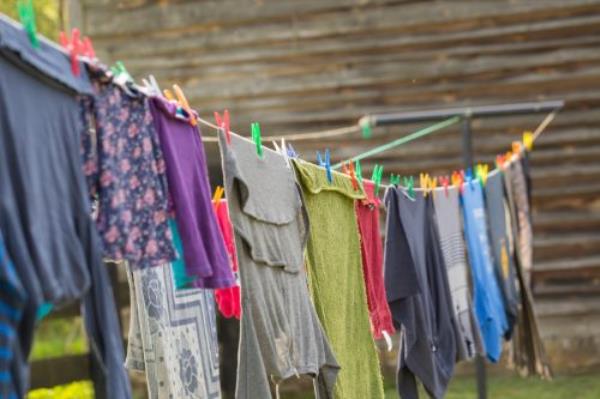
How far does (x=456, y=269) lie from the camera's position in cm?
560

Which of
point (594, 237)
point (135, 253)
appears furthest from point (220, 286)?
point (594, 237)

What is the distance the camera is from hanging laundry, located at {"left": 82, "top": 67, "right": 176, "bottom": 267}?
2.56 meters

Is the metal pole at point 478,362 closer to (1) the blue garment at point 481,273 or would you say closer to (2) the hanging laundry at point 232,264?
(1) the blue garment at point 481,273

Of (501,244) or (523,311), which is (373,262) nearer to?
(501,244)

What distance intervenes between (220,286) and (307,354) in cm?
85

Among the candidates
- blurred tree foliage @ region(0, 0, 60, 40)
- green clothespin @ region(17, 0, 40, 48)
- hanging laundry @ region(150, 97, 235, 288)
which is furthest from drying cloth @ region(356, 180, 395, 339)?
blurred tree foliage @ region(0, 0, 60, 40)

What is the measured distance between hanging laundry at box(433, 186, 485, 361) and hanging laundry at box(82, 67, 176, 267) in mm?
2785

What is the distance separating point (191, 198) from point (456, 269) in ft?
9.50

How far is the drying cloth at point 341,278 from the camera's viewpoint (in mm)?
4004

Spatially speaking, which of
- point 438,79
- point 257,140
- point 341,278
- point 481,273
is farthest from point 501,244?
point 257,140

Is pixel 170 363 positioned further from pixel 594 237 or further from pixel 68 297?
pixel 594 237

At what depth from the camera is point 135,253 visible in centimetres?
260

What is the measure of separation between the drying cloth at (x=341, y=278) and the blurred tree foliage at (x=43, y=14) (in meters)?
12.5

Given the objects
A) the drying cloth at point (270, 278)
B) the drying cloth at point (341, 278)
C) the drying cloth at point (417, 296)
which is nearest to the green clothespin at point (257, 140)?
the drying cloth at point (270, 278)
